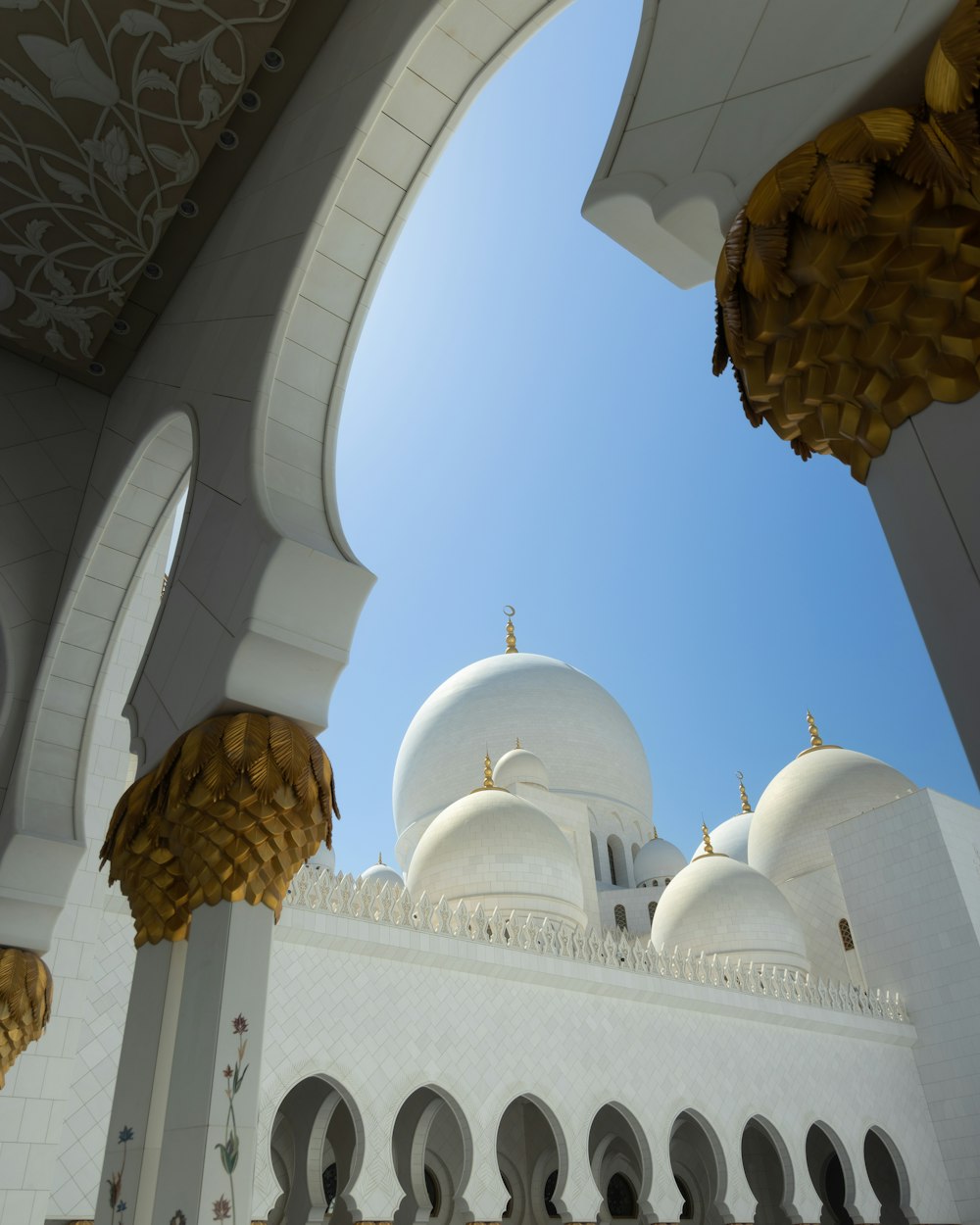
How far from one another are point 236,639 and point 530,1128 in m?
8.65

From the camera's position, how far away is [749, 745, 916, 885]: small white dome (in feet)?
43.0

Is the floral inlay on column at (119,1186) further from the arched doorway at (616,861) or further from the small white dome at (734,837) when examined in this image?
the small white dome at (734,837)

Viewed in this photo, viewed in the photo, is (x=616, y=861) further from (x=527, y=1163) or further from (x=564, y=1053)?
(x=564, y=1053)

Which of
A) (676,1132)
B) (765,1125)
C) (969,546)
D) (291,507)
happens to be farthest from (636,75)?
(676,1132)

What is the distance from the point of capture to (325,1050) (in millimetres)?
6531

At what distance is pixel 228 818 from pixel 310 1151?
708 cm

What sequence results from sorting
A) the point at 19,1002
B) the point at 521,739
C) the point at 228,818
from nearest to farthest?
the point at 228,818 → the point at 19,1002 → the point at 521,739

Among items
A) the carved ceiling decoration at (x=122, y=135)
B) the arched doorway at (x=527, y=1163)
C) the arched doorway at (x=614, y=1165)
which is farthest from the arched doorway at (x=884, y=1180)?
the carved ceiling decoration at (x=122, y=135)

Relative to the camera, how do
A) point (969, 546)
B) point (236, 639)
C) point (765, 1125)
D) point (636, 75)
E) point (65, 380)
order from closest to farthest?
point (969, 546) < point (636, 75) < point (236, 639) < point (65, 380) < point (765, 1125)

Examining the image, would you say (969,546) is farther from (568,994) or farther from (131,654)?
(568,994)

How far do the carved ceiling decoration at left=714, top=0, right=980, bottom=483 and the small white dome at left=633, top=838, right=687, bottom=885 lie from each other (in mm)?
14411

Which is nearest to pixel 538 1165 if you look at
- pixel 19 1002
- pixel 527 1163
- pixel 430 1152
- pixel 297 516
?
pixel 527 1163

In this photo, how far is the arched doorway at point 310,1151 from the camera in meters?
7.82

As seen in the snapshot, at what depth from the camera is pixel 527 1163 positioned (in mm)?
9125
